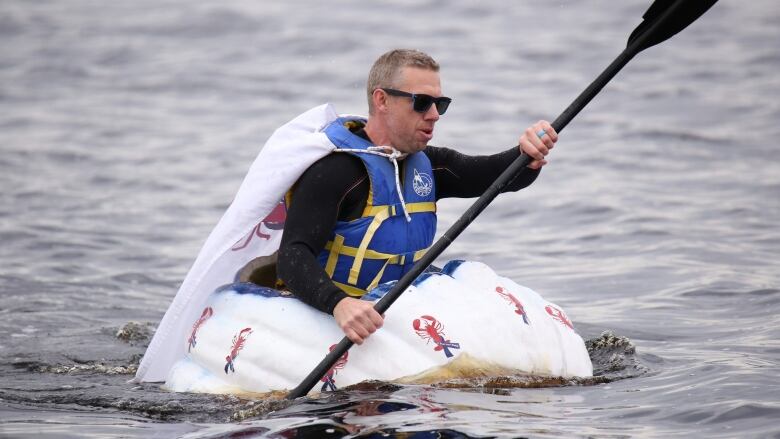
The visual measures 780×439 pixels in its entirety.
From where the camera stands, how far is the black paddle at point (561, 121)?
16.2ft

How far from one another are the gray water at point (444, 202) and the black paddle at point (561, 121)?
0.22m

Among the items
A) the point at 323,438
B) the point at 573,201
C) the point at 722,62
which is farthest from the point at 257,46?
the point at 323,438

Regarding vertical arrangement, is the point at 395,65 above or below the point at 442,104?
above

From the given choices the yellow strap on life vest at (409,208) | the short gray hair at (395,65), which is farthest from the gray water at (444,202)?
the short gray hair at (395,65)

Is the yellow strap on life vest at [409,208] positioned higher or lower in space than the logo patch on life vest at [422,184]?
lower

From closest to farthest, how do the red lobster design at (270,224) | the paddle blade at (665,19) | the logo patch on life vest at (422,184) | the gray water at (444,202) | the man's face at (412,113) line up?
the paddle blade at (665,19) → the gray water at (444,202) → the man's face at (412,113) → the logo patch on life vest at (422,184) → the red lobster design at (270,224)

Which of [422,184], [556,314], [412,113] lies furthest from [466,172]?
[556,314]

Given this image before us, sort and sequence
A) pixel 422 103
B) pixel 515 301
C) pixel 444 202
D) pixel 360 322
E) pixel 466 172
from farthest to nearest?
pixel 444 202, pixel 466 172, pixel 515 301, pixel 422 103, pixel 360 322

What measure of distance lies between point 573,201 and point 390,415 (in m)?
6.37

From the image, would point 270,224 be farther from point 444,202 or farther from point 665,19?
point 444,202

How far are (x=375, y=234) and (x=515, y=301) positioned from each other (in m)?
0.68

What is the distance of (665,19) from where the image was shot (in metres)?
5.04

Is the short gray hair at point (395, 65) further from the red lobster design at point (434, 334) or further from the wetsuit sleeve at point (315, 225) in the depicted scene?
the red lobster design at point (434, 334)

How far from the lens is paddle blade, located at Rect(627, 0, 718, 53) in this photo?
16.5 feet
